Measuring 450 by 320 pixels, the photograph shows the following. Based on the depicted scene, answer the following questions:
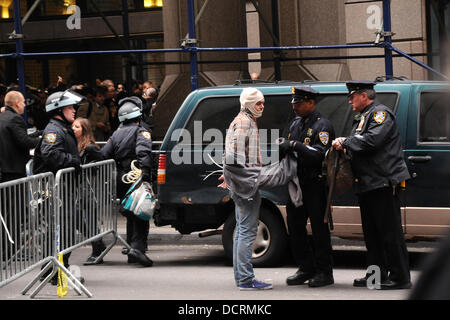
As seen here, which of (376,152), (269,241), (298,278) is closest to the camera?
(376,152)

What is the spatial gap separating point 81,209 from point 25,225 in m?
1.07

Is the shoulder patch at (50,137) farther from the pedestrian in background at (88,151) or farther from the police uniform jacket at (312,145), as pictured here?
the police uniform jacket at (312,145)

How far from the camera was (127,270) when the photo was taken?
28.2 ft

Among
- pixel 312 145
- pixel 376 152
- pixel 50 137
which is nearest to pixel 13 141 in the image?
pixel 50 137

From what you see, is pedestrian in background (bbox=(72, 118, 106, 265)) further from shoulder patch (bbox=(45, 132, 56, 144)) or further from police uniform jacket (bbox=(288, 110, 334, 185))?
police uniform jacket (bbox=(288, 110, 334, 185))

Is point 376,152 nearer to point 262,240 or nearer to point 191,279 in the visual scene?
point 262,240

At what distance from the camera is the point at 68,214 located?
7484mm

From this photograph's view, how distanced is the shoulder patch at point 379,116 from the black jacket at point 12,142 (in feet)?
14.5

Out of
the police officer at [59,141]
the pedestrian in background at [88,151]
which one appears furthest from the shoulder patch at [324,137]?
the pedestrian in background at [88,151]

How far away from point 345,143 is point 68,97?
2.70 meters

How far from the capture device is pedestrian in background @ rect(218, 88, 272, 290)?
6984mm
